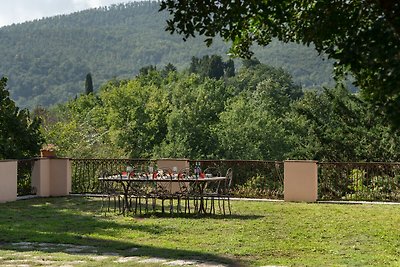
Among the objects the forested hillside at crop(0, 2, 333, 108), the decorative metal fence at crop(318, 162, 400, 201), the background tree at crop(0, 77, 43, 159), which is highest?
the forested hillside at crop(0, 2, 333, 108)

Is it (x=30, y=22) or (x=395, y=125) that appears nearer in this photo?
(x=395, y=125)

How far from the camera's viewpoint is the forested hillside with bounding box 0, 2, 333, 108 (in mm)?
104062

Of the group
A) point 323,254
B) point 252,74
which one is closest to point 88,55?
point 252,74

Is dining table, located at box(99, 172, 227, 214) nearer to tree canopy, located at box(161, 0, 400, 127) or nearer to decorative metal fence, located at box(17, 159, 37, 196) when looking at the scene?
decorative metal fence, located at box(17, 159, 37, 196)

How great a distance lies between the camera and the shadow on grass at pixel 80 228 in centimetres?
894

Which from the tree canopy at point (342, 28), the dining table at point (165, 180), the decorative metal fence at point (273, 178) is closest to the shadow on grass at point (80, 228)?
the dining table at point (165, 180)

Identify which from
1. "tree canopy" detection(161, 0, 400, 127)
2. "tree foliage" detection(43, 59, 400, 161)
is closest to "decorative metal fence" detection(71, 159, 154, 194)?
"tree foliage" detection(43, 59, 400, 161)

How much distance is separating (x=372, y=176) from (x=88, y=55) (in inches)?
4197

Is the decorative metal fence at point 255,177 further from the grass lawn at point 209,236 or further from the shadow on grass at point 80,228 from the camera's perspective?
the shadow on grass at point 80,228

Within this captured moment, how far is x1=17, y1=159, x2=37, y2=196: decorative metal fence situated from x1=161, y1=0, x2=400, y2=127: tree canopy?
1222cm

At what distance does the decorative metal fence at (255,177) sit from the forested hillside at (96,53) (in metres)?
77.3

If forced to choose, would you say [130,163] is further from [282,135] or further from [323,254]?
[282,135]

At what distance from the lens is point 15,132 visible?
61.7ft

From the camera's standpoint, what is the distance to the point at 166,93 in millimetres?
52406
